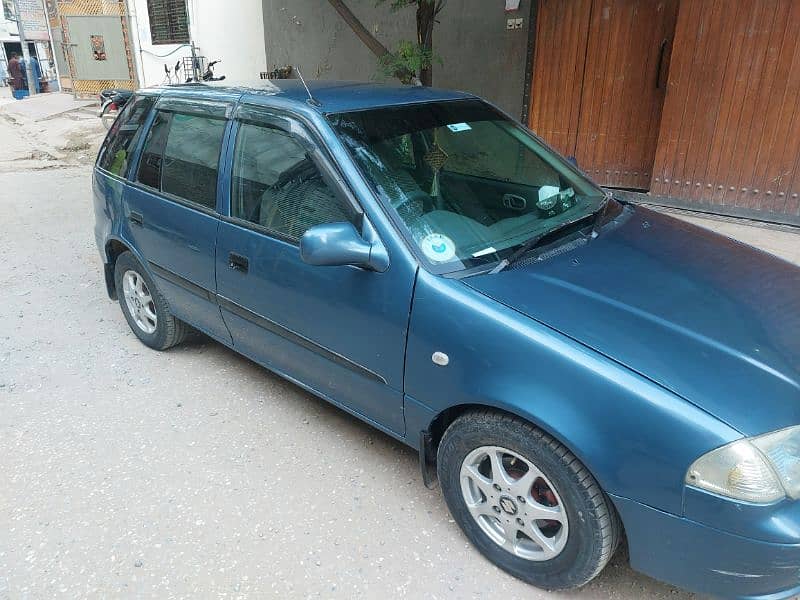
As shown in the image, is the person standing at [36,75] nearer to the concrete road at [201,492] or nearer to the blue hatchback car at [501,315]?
the concrete road at [201,492]

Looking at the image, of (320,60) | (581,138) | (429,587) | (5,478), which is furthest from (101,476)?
(320,60)

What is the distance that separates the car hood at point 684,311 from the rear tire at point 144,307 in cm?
240

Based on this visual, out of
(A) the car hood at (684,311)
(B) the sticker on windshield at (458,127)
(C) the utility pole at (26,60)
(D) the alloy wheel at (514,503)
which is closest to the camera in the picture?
(A) the car hood at (684,311)

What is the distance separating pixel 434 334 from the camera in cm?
225

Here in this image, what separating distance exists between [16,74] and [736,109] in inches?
1137

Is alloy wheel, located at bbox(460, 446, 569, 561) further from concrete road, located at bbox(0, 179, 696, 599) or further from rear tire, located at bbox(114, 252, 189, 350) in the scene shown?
rear tire, located at bbox(114, 252, 189, 350)

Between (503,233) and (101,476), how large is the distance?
2.20m

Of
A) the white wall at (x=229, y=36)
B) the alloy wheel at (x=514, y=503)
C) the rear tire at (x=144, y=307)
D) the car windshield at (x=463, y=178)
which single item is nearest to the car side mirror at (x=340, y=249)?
the car windshield at (x=463, y=178)

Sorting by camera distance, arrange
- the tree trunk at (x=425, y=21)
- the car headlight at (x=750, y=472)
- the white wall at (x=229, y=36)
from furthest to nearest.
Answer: the white wall at (x=229, y=36)
the tree trunk at (x=425, y=21)
the car headlight at (x=750, y=472)

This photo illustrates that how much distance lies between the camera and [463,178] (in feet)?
9.49

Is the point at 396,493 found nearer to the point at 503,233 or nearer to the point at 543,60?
the point at 503,233

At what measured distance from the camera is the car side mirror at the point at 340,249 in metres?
2.31

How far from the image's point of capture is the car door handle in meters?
2.94

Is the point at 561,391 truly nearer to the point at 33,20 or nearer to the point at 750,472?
the point at 750,472
